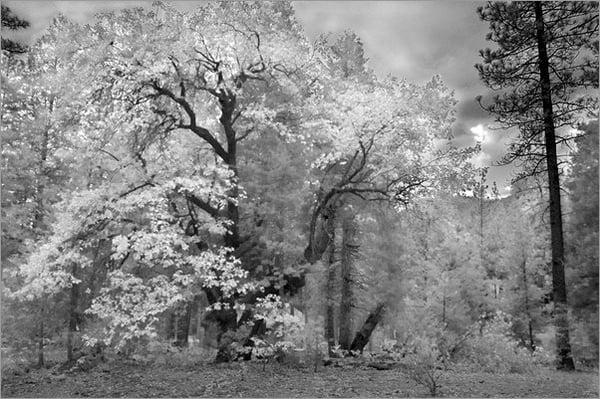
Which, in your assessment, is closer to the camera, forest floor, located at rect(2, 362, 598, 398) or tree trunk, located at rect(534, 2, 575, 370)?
forest floor, located at rect(2, 362, 598, 398)

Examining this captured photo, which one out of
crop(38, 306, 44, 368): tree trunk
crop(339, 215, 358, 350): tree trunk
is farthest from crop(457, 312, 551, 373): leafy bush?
crop(38, 306, 44, 368): tree trunk

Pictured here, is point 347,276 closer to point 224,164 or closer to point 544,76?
point 224,164

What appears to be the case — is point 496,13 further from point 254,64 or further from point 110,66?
point 110,66

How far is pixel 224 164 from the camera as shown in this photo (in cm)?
1084

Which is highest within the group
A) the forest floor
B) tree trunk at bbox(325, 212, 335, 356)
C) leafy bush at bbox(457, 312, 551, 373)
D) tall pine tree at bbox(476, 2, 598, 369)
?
tall pine tree at bbox(476, 2, 598, 369)

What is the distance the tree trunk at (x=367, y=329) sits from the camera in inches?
592

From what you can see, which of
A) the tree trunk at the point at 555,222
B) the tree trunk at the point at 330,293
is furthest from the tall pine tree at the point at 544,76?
the tree trunk at the point at 330,293

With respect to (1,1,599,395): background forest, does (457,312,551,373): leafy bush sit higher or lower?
lower

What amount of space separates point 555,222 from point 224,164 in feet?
23.9

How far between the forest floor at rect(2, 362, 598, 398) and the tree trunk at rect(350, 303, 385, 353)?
419cm

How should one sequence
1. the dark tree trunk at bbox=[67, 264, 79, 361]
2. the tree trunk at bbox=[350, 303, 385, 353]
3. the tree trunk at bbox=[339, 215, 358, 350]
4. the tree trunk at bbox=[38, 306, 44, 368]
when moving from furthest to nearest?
the tree trunk at bbox=[339, 215, 358, 350], the tree trunk at bbox=[350, 303, 385, 353], the dark tree trunk at bbox=[67, 264, 79, 361], the tree trunk at bbox=[38, 306, 44, 368]

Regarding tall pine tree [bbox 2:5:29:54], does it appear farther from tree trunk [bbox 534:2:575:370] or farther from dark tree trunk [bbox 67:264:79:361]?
tree trunk [bbox 534:2:575:370]

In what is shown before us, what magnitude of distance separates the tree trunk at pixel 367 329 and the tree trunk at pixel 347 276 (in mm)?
487

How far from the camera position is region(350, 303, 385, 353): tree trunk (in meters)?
15.0
